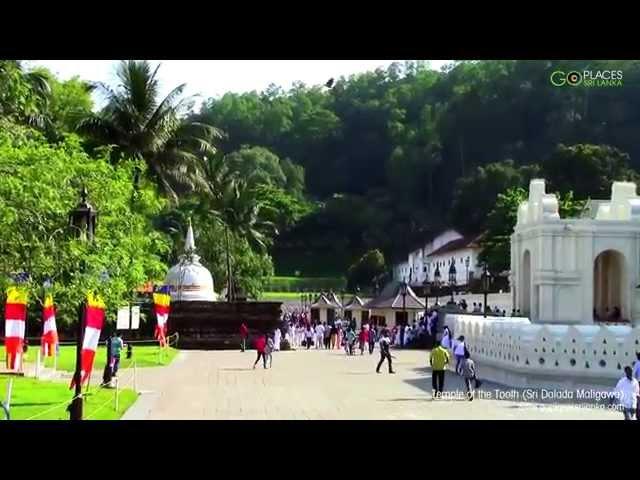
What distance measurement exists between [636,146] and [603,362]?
48.0m

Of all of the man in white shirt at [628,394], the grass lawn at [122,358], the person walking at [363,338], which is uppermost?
the person walking at [363,338]

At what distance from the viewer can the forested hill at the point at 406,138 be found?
220 ft

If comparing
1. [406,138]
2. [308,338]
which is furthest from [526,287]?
[406,138]

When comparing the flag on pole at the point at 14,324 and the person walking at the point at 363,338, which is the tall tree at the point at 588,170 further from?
the flag on pole at the point at 14,324

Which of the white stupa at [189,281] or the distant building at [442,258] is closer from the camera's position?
the white stupa at [189,281]

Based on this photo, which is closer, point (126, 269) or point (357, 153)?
point (126, 269)

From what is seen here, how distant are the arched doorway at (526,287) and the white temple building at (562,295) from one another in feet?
0.10

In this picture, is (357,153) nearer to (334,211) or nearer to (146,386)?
(334,211)

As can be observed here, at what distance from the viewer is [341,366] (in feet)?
96.8

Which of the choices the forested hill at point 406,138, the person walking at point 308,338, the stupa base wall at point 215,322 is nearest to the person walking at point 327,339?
the person walking at point 308,338

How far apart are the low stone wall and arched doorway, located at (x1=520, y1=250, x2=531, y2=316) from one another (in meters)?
9.14

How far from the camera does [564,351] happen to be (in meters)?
20.9

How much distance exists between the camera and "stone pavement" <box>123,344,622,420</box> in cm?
1694
